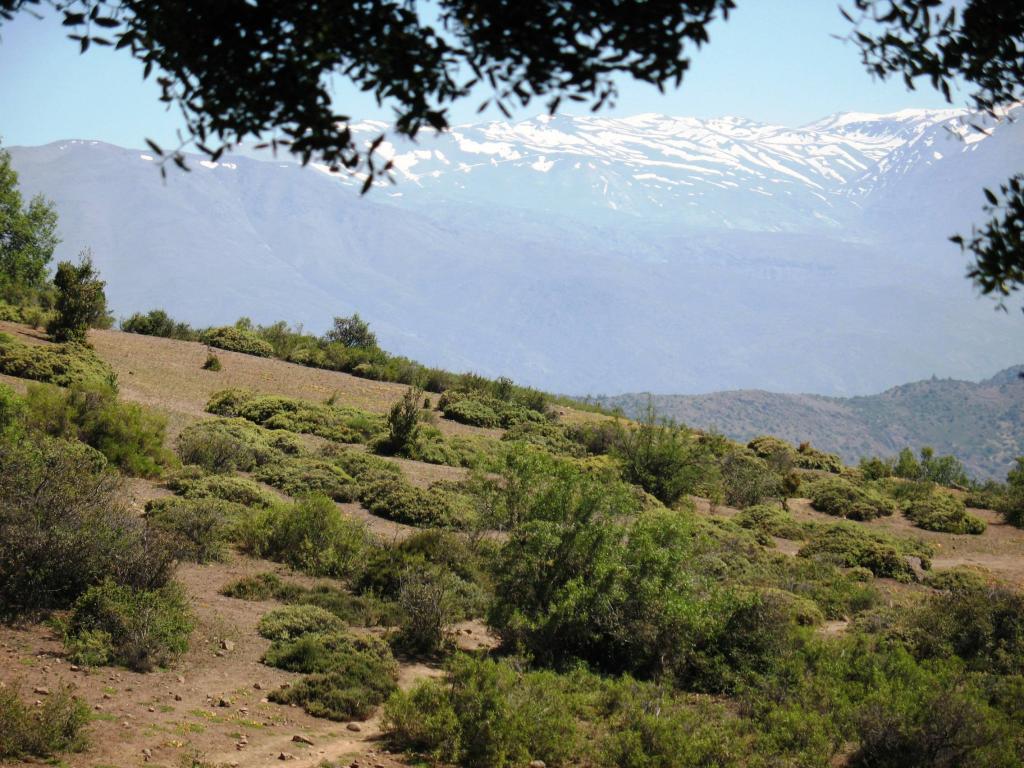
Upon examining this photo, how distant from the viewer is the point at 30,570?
1039 cm

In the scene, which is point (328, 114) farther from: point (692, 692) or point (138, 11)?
A: point (692, 692)

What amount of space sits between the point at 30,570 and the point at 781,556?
14.3 m

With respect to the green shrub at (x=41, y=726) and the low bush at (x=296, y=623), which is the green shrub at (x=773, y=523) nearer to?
the low bush at (x=296, y=623)

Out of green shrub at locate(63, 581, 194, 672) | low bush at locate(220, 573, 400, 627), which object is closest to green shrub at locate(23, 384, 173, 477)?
low bush at locate(220, 573, 400, 627)

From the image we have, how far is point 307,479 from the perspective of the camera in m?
20.2

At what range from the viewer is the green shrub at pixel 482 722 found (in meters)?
8.72

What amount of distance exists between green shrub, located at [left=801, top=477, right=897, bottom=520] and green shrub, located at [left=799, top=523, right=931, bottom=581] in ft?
17.8

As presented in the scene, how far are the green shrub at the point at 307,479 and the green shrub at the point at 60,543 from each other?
7470 millimetres

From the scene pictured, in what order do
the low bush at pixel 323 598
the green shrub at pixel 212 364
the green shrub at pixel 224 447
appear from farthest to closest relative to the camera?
1. the green shrub at pixel 212 364
2. the green shrub at pixel 224 447
3. the low bush at pixel 323 598

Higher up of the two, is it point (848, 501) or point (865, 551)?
point (848, 501)

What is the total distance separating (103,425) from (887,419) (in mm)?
163121

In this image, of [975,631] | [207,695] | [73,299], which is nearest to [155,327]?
[73,299]

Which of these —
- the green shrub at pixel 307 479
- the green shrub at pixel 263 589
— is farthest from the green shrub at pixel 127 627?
the green shrub at pixel 307 479

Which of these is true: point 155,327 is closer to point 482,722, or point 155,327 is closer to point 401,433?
point 401,433
